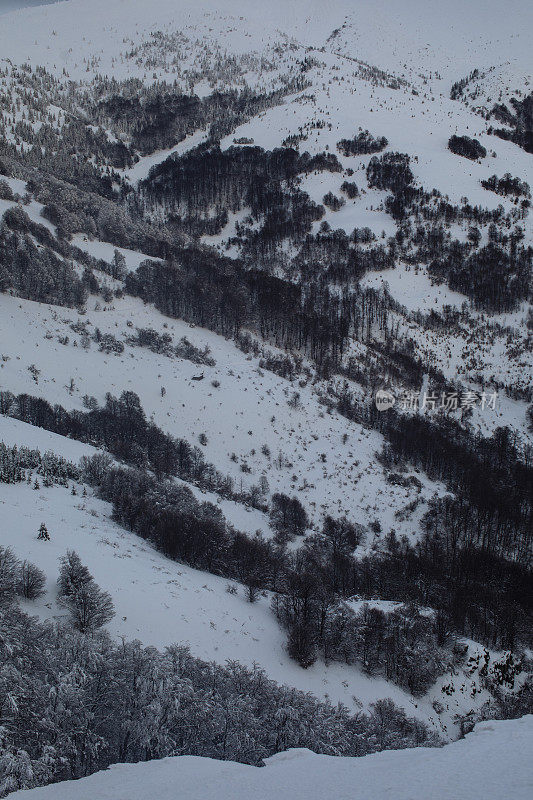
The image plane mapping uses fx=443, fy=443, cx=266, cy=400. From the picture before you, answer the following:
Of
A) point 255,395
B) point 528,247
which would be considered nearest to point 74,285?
point 255,395

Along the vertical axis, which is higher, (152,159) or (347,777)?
(152,159)

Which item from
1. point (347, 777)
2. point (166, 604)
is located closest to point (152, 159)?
point (166, 604)

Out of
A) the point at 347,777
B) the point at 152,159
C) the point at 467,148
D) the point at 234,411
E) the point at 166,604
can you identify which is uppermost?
the point at 467,148

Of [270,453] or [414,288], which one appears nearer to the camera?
[270,453]

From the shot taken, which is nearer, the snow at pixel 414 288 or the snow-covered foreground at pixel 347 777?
the snow-covered foreground at pixel 347 777

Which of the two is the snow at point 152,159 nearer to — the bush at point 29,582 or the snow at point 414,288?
the snow at point 414,288

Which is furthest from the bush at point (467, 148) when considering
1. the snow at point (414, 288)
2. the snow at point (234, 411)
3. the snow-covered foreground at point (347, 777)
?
the snow-covered foreground at point (347, 777)

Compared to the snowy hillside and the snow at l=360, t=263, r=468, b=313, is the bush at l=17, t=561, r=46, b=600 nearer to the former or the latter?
the snowy hillside

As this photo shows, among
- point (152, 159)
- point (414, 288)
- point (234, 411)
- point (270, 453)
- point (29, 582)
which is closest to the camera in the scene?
point (29, 582)

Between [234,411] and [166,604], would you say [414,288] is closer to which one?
[234,411]
